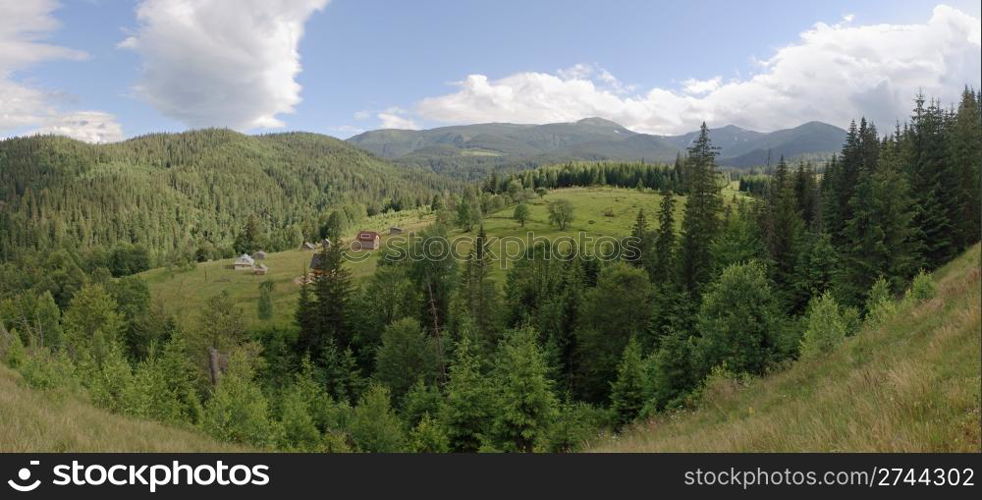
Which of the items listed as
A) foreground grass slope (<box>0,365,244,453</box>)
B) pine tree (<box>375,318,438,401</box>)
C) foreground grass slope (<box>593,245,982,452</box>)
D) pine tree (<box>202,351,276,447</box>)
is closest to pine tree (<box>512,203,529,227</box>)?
pine tree (<box>375,318,438,401</box>)

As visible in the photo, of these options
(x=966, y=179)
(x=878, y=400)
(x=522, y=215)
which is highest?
(x=966, y=179)

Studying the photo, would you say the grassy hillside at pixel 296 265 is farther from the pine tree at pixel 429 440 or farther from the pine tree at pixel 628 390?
the pine tree at pixel 429 440

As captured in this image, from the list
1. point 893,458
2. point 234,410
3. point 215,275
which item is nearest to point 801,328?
point 893,458

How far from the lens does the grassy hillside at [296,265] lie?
102m

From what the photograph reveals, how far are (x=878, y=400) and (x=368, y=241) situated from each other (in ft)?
454

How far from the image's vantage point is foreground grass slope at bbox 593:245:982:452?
6.77 m

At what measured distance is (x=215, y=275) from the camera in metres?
122

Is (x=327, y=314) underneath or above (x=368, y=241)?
underneath

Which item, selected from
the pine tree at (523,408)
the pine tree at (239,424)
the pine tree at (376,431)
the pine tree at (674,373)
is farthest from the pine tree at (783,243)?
the pine tree at (239,424)

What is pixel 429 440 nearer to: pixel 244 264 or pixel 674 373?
pixel 674 373

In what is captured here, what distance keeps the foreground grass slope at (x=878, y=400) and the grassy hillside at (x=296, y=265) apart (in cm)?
8529

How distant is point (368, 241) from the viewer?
14025cm

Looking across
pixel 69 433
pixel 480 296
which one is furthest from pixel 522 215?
pixel 69 433

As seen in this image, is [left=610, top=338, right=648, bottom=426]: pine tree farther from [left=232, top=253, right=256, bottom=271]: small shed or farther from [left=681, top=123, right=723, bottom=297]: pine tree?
[left=232, top=253, right=256, bottom=271]: small shed
